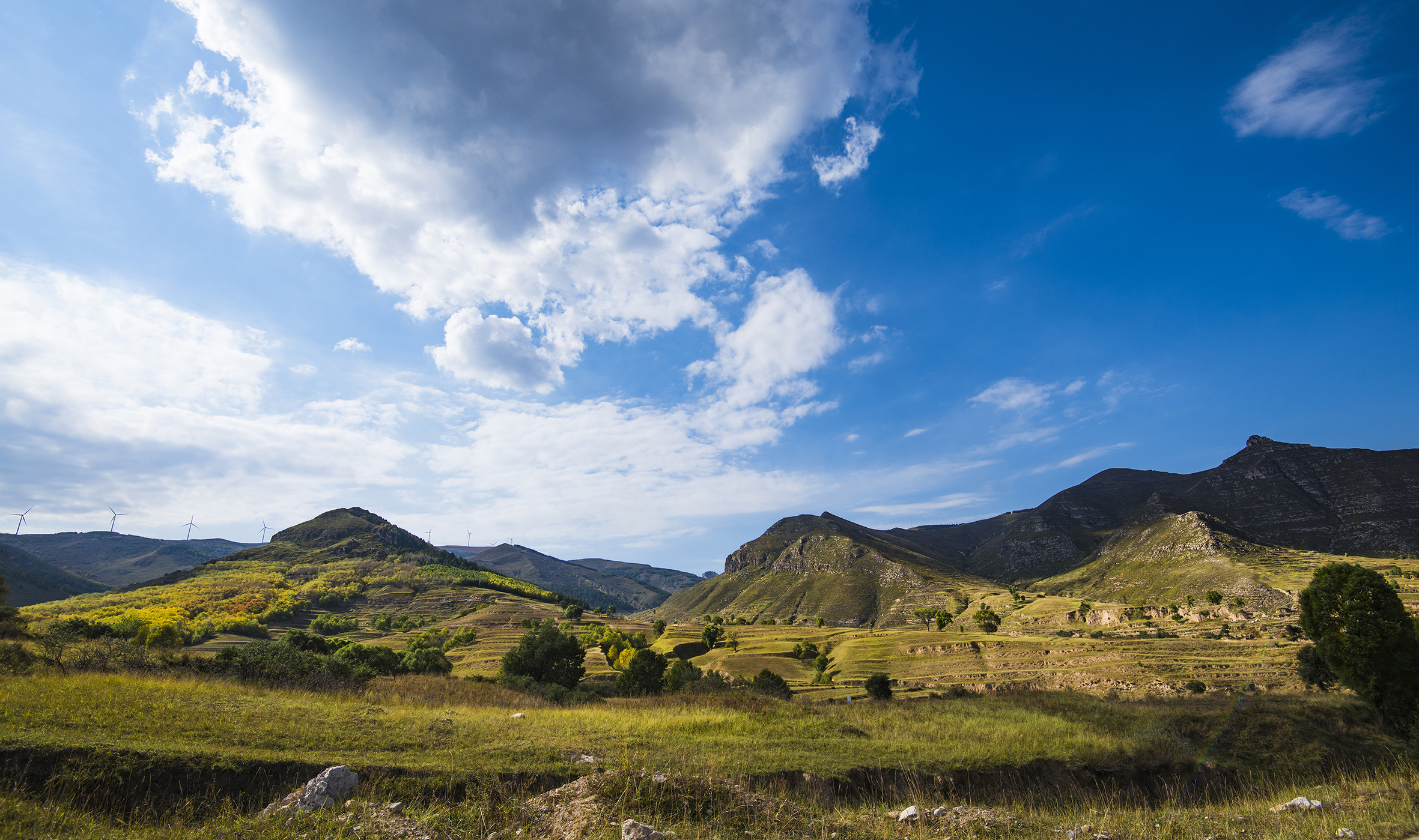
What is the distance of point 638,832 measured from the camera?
7.68 meters

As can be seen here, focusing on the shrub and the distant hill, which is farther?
the distant hill

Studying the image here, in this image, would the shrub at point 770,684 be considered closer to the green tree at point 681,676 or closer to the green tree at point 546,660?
the green tree at point 681,676

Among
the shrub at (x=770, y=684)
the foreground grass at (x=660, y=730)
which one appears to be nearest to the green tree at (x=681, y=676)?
the shrub at (x=770, y=684)

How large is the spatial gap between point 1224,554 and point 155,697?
205 meters

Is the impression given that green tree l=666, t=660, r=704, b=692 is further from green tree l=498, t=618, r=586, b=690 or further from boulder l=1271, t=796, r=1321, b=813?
boulder l=1271, t=796, r=1321, b=813

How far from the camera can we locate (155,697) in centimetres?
→ 1502

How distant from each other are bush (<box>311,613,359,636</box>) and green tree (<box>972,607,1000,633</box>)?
14173cm

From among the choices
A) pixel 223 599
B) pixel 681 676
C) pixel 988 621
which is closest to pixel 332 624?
pixel 223 599

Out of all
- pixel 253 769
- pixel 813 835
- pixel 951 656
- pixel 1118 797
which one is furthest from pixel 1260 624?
pixel 253 769

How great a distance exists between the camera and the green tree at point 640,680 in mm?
42250

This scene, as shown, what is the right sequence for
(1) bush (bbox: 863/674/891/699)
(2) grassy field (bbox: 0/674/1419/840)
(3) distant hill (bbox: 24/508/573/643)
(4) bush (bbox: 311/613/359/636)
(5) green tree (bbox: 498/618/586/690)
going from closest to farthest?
(2) grassy field (bbox: 0/674/1419/840)
(1) bush (bbox: 863/674/891/699)
(5) green tree (bbox: 498/618/586/690)
(3) distant hill (bbox: 24/508/573/643)
(4) bush (bbox: 311/613/359/636)

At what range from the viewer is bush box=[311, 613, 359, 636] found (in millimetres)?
126625

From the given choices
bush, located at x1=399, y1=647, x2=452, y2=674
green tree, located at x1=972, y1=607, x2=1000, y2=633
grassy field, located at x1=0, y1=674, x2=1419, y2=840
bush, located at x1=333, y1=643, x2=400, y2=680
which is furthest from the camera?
green tree, located at x1=972, y1=607, x2=1000, y2=633

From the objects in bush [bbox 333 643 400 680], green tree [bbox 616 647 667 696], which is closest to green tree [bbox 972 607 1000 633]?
green tree [bbox 616 647 667 696]
